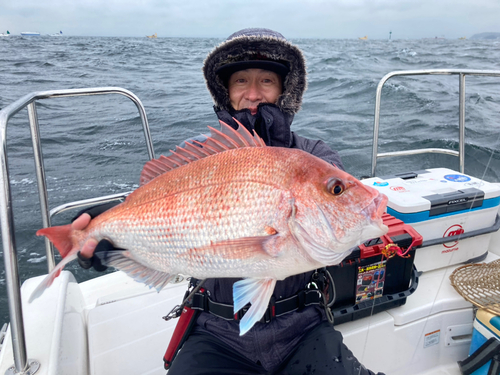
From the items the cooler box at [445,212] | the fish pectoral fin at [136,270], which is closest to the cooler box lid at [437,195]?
the cooler box at [445,212]

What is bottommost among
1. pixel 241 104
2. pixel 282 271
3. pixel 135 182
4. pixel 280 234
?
pixel 135 182

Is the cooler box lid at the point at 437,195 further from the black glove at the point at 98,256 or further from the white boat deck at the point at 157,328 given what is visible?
the black glove at the point at 98,256

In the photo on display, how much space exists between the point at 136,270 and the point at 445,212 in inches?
83.5

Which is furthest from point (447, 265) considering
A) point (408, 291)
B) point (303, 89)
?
point (303, 89)

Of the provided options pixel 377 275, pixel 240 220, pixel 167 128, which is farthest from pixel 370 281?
pixel 167 128

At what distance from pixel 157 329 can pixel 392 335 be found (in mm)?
1508

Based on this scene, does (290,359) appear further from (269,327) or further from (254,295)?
(254,295)

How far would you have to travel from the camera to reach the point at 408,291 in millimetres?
2195

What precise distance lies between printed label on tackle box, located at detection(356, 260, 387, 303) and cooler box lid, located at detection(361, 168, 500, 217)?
1.63ft

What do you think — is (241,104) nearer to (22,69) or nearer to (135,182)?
(135,182)

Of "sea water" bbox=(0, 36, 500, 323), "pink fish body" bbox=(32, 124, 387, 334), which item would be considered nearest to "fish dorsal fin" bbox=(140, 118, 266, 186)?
"pink fish body" bbox=(32, 124, 387, 334)

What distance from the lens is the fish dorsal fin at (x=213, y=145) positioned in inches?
55.4

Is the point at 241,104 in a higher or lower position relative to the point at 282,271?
higher

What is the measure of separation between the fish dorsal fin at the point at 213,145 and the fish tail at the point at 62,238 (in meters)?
0.43
